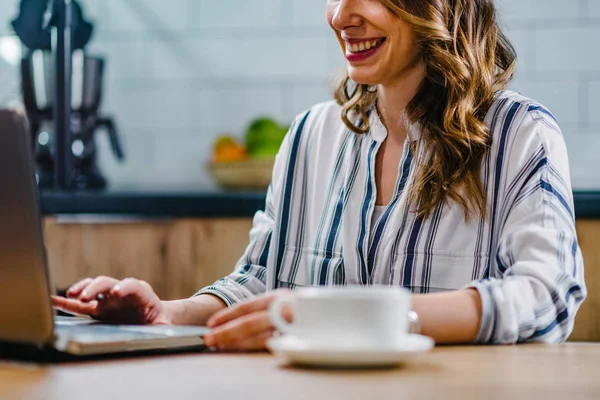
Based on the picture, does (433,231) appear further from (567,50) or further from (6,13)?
(6,13)

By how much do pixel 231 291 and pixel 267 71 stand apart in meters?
1.56

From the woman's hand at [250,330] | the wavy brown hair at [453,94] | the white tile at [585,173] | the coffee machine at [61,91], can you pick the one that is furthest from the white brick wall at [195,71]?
the woman's hand at [250,330]

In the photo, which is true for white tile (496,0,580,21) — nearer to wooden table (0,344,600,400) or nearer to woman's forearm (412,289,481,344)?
woman's forearm (412,289,481,344)

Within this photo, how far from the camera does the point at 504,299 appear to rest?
3.23ft

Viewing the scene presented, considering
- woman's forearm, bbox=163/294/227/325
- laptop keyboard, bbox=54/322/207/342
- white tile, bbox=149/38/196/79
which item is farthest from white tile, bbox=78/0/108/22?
laptop keyboard, bbox=54/322/207/342

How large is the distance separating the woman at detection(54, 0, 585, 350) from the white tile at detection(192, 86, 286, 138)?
122cm

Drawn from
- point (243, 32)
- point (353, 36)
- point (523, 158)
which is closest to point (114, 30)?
point (243, 32)

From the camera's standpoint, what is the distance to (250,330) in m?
0.85

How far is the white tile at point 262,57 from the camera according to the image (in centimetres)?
281

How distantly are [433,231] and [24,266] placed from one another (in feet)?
2.39

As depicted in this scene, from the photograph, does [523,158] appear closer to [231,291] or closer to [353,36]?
[353,36]

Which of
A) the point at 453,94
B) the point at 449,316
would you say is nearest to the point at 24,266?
the point at 449,316

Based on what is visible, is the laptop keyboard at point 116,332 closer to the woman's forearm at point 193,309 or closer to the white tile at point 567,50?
the woman's forearm at point 193,309

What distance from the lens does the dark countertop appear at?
2.10m
